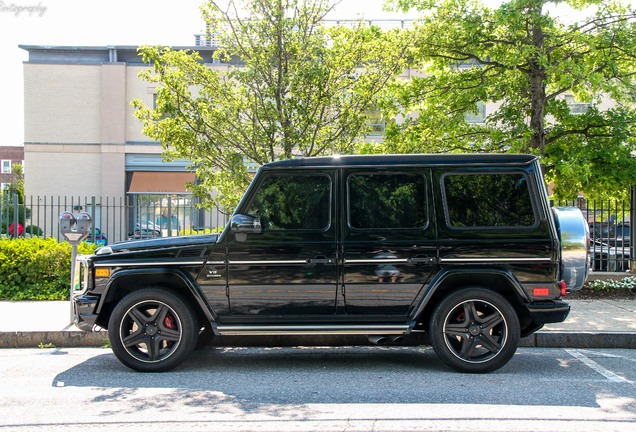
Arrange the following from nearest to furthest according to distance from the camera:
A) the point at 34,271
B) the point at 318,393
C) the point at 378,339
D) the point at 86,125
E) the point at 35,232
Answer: the point at 318,393, the point at 378,339, the point at 34,271, the point at 35,232, the point at 86,125

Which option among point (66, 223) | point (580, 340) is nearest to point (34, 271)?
point (66, 223)

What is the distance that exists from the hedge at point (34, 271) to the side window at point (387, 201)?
22.9ft

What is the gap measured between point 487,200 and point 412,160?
2.76 feet

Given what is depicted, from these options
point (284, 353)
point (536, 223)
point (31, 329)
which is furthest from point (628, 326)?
point (31, 329)

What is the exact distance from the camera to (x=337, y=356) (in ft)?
22.6

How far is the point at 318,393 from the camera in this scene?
5.20m

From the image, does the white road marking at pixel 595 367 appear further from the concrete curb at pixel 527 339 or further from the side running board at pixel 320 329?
the side running board at pixel 320 329

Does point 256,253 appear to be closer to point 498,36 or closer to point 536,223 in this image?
point 536,223

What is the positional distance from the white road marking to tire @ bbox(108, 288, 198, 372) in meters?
4.11

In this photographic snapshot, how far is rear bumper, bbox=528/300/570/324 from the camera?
5746 millimetres

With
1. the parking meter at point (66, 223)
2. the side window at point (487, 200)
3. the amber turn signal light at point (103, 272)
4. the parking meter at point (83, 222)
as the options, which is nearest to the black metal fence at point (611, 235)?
the side window at point (487, 200)

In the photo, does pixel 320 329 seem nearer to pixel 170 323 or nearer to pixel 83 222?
pixel 170 323

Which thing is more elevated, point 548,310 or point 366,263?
point 366,263

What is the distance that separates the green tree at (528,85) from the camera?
10.5 m
